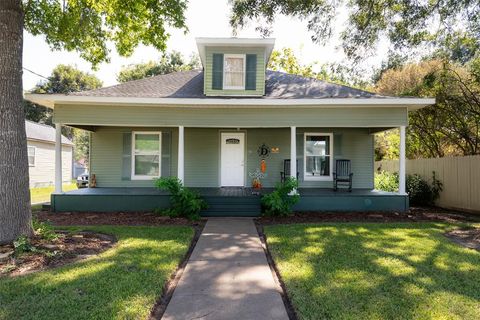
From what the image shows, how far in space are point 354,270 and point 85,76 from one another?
35.4 meters

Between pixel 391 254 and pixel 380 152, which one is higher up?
pixel 380 152

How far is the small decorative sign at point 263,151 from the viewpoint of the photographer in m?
11.5

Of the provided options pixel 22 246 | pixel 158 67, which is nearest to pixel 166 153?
pixel 22 246

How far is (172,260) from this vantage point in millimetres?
4828

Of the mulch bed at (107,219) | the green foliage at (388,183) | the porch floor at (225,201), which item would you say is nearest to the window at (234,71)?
the porch floor at (225,201)

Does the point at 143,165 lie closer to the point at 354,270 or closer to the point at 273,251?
the point at 273,251

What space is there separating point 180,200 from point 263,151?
410cm

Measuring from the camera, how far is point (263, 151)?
11484 mm

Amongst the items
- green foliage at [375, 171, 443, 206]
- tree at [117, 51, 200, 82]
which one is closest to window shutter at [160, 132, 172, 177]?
green foliage at [375, 171, 443, 206]

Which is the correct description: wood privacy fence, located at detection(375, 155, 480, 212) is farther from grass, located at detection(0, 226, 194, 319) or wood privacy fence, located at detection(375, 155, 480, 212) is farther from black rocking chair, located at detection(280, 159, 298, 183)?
grass, located at detection(0, 226, 194, 319)

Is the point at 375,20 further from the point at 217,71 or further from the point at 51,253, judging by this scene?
the point at 51,253

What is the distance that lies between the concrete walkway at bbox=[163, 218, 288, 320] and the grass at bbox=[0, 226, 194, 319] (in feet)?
0.99

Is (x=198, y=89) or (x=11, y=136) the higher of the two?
(x=198, y=89)

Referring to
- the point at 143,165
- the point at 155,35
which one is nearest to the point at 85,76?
the point at 143,165
